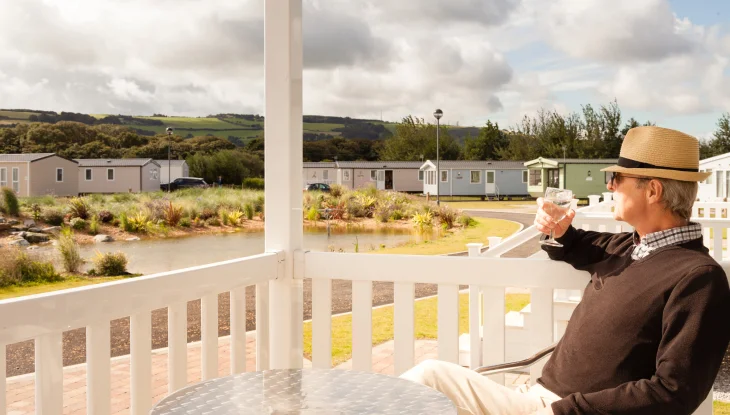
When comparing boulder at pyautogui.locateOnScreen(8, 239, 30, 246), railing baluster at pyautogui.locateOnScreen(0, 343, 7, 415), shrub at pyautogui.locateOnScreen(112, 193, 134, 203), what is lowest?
railing baluster at pyautogui.locateOnScreen(0, 343, 7, 415)

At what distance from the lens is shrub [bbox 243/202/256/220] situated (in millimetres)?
3055

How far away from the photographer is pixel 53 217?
2291mm

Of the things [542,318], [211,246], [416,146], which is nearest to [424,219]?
[416,146]

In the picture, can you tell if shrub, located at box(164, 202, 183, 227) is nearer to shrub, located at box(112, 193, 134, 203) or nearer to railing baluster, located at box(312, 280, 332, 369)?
shrub, located at box(112, 193, 134, 203)

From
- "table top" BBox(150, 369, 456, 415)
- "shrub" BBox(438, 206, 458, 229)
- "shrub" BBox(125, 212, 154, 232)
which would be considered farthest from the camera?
"shrub" BBox(438, 206, 458, 229)

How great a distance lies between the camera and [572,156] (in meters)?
3.48

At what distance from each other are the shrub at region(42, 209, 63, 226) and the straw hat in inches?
73.3

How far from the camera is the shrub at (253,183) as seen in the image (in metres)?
3.10

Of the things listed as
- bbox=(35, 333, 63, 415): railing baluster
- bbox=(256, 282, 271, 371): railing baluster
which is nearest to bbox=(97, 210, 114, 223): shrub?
bbox=(256, 282, 271, 371): railing baluster

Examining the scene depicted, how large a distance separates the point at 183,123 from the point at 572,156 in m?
2.04

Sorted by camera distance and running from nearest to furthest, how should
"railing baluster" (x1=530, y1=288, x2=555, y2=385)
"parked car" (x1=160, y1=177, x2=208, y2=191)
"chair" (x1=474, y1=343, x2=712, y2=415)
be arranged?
"chair" (x1=474, y1=343, x2=712, y2=415)
"railing baluster" (x1=530, y1=288, x2=555, y2=385)
"parked car" (x1=160, y1=177, x2=208, y2=191)

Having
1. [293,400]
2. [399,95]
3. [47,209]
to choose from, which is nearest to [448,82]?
[399,95]

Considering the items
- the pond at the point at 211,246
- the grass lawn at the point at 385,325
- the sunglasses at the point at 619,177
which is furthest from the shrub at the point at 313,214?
the sunglasses at the point at 619,177

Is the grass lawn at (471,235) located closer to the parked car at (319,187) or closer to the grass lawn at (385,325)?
the parked car at (319,187)
